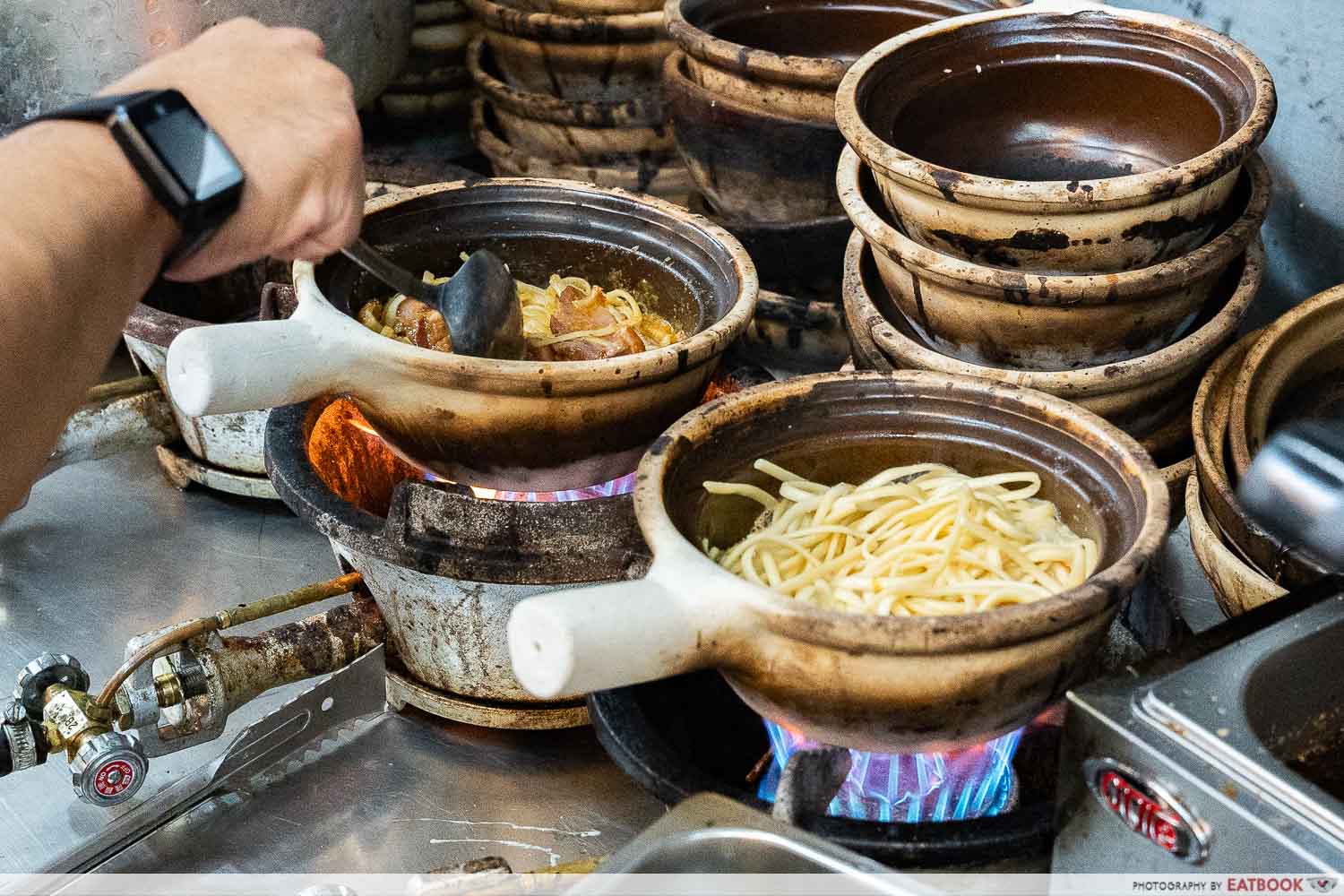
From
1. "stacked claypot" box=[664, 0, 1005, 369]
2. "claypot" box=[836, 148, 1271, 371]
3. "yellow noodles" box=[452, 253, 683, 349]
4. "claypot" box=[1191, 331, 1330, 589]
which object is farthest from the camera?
"stacked claypot" box=[664, 0, 1005, 369]

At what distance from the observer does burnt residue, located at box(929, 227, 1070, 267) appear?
159 centimetres

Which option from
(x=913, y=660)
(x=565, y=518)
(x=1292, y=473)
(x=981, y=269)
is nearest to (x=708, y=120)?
(x=981, y=269)

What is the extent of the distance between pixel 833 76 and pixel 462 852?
1320mm

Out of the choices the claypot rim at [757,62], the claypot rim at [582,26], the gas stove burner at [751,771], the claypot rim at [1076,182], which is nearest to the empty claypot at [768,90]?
the claypot rim at [757,62]

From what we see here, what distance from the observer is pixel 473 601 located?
5.55 feet

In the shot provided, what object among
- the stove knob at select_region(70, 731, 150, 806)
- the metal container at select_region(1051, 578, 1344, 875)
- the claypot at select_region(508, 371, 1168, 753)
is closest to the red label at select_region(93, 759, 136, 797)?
the stove knob at select_region(70, 731, 150, 806)

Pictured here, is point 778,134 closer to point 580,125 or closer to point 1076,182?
point 580,125

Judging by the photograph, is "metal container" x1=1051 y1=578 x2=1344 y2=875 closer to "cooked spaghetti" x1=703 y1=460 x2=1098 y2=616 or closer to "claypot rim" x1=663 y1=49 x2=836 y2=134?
"cooked spaghetti" x1=703 y1=460 x2=1098 y2=616

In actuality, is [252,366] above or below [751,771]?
above

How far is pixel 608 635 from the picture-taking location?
3.66 feet

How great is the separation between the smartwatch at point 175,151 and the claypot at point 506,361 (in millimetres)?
209

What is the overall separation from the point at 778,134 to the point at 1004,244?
2.45ft

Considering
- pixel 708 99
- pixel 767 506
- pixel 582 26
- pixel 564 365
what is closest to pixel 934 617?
pixel 767 506

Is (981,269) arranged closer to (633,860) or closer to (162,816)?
(633,860)
